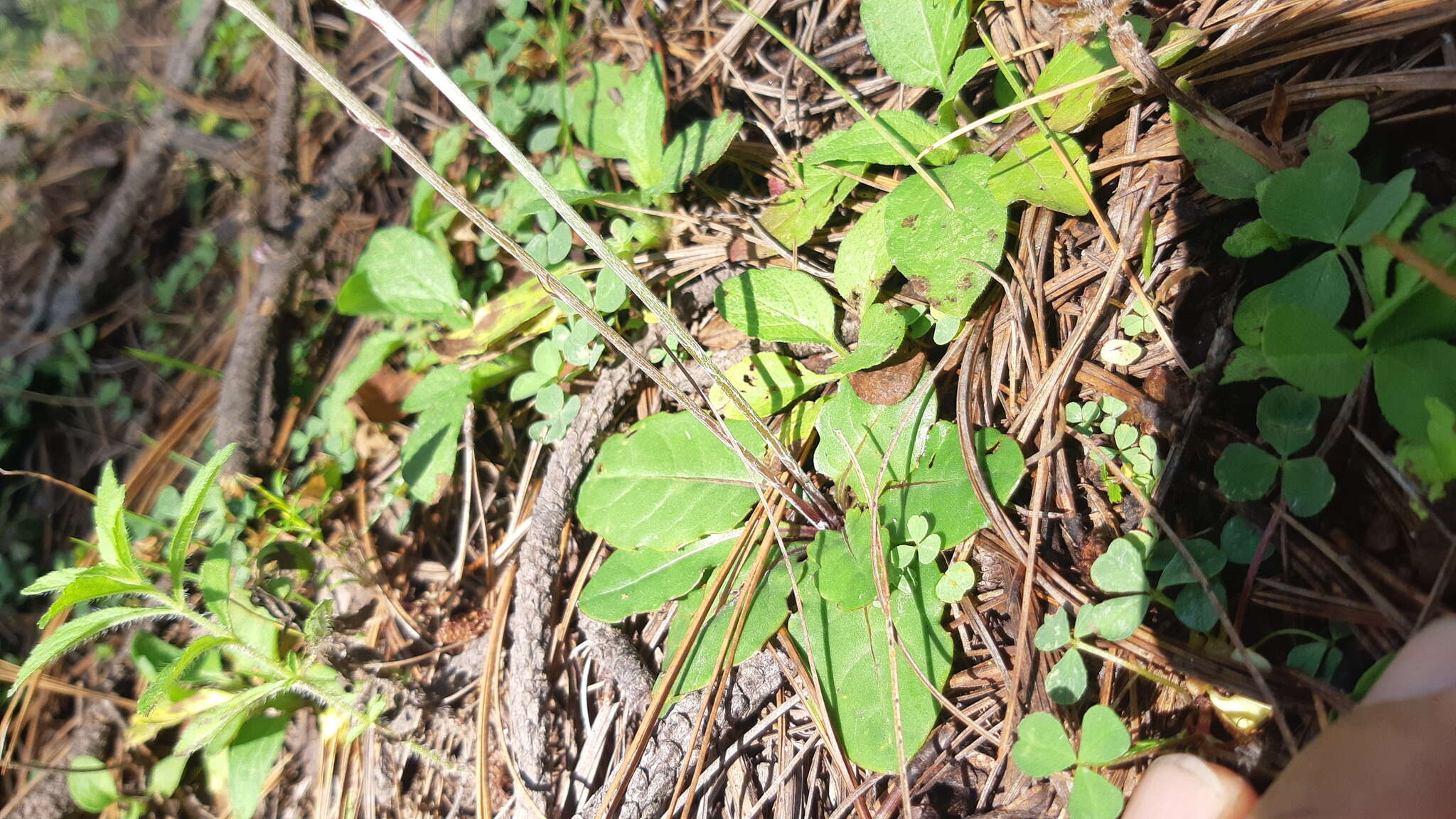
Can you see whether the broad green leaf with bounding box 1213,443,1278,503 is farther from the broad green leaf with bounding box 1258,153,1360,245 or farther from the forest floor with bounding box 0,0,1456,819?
the broad green leaf with bounding box 1258,153,1360,245

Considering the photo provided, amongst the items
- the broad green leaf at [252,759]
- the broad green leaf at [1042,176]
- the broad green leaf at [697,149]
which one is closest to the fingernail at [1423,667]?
the broad green leaf at [1042,176]

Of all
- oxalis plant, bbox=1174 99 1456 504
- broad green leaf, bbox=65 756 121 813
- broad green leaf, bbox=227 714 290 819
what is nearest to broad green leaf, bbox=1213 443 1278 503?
oxalis plant, bbox=1174 99 1456 504

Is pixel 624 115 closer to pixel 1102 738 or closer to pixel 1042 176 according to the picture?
pixel 1042 176

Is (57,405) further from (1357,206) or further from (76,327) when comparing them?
(1357,206)

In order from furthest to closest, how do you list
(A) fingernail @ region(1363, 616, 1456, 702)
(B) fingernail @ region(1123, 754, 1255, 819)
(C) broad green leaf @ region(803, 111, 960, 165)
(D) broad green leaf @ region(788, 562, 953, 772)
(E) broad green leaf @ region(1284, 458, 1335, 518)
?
(C) broad green leaf @ region(803, 111, 960, 165), (D) broad green leaf @ region(788, 562, 953, 772), (E) broad green leaf @ region(1284, 458, 1335, 518), (B) fingernail @ region(1123, 754, 1255, 819), (A) fingernail @ region(1363, 616, 1456, 702)

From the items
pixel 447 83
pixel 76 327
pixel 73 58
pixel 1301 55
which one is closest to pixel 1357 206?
pixel 1301 55

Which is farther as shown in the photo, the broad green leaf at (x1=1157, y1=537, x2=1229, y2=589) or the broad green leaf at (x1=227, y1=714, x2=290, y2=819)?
the broad green leaf at (x1=227, y1=714, x2=290, y2=819)
